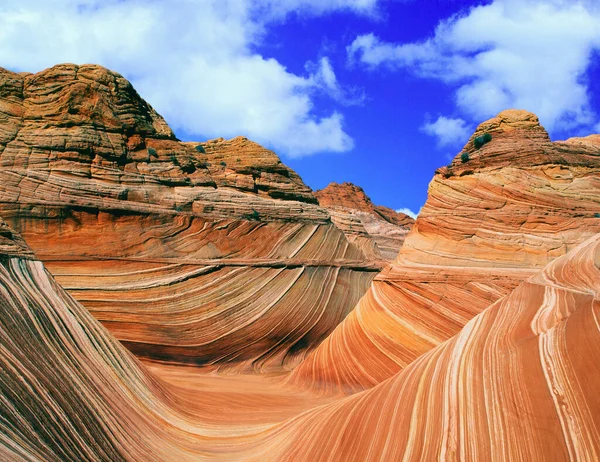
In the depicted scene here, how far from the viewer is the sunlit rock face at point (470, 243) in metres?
8.38

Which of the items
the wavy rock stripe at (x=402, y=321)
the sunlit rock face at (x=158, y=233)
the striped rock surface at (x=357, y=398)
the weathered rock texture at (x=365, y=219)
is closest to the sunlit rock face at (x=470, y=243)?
the wavy rock stripe at (x=402, y=321)

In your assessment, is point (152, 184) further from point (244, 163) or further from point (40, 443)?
point (40, 443)

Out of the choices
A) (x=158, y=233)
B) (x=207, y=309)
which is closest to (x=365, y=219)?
(x=158, y=233)

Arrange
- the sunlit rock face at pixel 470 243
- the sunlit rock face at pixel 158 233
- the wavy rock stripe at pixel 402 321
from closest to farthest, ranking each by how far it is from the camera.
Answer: the wavy rock stripe at pixel 402 321, the sunlit rock face at pixel 470 243, the sunlit rock face at pixel 158 233

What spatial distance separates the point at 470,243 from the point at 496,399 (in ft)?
19.1

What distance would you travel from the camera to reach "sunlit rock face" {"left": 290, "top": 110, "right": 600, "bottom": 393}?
8.38m

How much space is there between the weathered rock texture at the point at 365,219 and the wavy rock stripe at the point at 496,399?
54.3 ft

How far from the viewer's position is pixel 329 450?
438cm

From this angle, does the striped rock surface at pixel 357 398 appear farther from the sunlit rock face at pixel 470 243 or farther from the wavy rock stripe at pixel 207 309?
the wavy rock stripe at pixel 207 309

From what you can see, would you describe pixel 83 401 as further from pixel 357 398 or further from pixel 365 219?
pixel 365 219

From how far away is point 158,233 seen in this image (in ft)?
40.0

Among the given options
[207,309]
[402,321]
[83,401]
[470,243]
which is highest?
[470,243]

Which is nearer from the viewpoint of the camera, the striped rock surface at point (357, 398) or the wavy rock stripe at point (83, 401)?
the striped rock surface at point (357, 398)

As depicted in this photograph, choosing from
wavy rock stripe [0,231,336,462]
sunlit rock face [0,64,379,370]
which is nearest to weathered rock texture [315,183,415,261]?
sunlit rock face [0,64,379,370]
